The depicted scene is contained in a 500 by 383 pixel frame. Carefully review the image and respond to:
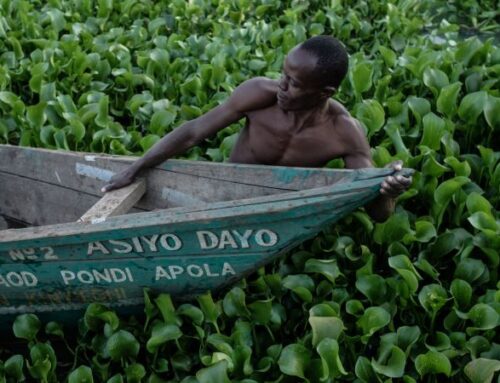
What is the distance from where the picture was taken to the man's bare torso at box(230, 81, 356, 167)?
9.83 feet

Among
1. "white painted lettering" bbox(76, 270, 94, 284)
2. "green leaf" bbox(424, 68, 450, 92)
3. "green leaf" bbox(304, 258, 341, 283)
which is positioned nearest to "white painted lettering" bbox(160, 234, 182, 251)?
"white painted lettering" bbox(76, 270, 94, 284)

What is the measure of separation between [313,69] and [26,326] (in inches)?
57.8

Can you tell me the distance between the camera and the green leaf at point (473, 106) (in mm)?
3793

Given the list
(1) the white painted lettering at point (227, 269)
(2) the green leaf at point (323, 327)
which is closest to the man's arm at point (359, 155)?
(2) the green leaf at point (323, 327)

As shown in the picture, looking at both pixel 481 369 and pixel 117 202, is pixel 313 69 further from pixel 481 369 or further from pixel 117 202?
pixel 481 369

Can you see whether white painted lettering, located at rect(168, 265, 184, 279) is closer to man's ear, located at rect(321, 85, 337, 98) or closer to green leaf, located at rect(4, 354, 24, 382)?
green leaf, located at rect(4, 354, 24, 382)

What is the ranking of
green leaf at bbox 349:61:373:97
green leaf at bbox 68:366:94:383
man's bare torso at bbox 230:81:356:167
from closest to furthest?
green leaf at bbox 68:366:94:383 < man's bare torso at bbox 230:81:356:167 < green leaf at bbox 349:61:373:97

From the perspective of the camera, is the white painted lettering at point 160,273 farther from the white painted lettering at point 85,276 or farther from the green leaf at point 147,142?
the green leaf at point 147,142

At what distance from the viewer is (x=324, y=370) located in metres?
2.64

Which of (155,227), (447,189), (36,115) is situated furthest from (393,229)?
(36,115)

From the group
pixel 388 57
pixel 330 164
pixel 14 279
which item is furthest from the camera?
pixel 388 57

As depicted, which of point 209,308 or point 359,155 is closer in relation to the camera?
point 209,308

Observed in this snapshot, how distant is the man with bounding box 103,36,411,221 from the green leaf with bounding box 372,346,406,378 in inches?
20.9

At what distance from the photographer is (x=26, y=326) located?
10.0ft
